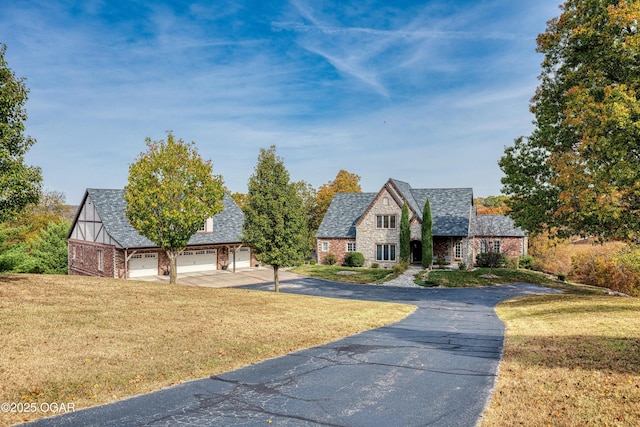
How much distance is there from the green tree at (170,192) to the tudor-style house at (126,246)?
10502mm

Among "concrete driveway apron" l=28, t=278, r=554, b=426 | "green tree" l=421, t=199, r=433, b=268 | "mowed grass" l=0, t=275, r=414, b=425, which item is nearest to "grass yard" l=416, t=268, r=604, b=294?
"green tree" l=421, t=199, r=433, b=268

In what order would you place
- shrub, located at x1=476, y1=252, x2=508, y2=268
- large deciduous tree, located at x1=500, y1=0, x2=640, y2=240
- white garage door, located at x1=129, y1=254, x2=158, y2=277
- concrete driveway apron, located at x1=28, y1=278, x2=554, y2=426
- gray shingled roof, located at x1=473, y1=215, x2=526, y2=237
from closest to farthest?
concrete driveway apron, located at x1=28, y1=278, x2=554, y2=426, large deciduous tree, located at x1=500, y1=0, x2=640, y2=240, white garage door, located at x1=129, y1=254, x2=158, y2=277, shrub, located at x1=476, y1=252, x2=508, y2=268, gray shingled roof, located at x1=473, y1=215, x2=526, y2=237

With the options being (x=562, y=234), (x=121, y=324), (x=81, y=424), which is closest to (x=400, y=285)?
(x=562, y=234)

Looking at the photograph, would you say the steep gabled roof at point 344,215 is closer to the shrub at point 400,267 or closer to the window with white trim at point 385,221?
the window with white trim at point 385,221

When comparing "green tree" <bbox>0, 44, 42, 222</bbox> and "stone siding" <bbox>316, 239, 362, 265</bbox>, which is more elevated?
"green tree" <bbox>0, 44, 42, 222</bbox>

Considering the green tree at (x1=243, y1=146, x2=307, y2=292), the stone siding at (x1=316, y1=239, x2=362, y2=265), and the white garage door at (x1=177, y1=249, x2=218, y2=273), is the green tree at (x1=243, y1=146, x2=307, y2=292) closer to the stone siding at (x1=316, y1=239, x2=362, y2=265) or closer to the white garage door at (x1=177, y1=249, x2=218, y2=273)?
the white garage door at (x1=177, y1=249, x2=218, y2=273)

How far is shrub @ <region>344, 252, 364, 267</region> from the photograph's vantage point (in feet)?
153

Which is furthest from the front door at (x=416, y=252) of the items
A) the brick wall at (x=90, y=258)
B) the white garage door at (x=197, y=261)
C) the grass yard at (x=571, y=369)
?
the brick wall at (x=90, y=258)

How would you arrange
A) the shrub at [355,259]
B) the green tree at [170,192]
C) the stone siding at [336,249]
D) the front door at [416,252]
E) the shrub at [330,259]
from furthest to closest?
the stone siding at [336,249], the shrub at [330,259], the front door at [416,252], the shrub at [355,259], the green tree at [170,192]

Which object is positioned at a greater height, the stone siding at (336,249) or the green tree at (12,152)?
the green tree at (12,152)

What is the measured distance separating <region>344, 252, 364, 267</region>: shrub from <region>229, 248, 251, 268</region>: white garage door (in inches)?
423

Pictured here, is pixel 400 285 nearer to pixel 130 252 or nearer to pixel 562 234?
pixel 562 234

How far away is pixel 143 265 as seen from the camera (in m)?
37.2

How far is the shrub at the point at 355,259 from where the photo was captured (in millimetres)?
46531
